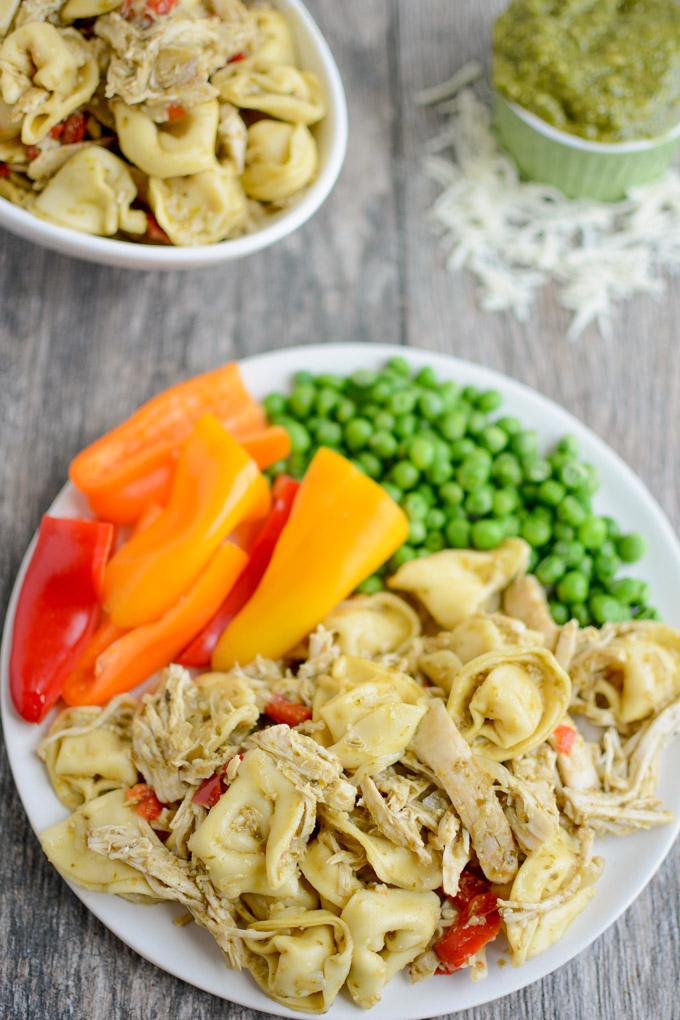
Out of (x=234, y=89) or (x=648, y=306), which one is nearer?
(x=234, y=89)

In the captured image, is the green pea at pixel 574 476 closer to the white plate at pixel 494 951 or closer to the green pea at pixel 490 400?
the white plate at pixel 494 951

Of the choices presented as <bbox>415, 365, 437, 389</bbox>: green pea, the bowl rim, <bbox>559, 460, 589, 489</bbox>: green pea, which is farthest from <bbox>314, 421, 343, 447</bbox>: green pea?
the bowl rim

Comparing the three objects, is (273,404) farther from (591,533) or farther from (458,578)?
(591,533)

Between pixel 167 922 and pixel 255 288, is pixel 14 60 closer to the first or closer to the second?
pixel 255 288

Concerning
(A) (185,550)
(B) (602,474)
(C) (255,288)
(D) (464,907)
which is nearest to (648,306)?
(B) (602,474)

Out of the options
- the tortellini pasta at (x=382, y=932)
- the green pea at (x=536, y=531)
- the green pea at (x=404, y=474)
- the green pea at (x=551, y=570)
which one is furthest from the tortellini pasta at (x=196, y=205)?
the tortellini pasta at (x=382, y=932)

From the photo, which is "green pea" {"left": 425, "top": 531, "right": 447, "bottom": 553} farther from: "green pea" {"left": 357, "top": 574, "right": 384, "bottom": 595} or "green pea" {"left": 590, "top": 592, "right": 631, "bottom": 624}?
"green pea" {"left": 590, "top": 592, "right": 631, "bottom": 624}
